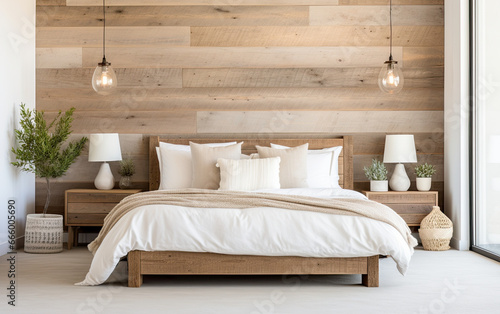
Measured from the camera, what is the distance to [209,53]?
19.8ft

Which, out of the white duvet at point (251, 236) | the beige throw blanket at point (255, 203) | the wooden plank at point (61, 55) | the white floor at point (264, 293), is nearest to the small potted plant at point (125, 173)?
the wooden plank at point (61, 55)

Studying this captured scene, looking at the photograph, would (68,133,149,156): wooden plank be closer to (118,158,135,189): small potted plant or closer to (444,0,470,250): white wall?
(118,158,135,189): small potted plant

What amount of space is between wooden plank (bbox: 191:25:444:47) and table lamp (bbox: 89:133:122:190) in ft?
4.18

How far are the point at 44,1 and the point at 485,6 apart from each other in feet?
13.8

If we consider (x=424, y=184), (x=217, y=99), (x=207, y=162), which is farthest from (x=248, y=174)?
(x=424, y=184)

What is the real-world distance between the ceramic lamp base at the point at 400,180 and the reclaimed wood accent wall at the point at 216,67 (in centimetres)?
32

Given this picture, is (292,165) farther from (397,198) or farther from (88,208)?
(88,208)

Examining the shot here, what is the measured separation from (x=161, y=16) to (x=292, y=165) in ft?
6.72

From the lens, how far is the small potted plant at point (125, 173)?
19.2ft

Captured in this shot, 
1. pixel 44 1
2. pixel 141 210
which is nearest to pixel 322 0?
pixel 44 1

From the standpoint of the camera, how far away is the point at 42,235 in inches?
212

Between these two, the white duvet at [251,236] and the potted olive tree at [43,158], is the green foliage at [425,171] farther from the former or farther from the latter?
the potted olive tree at [43,158]

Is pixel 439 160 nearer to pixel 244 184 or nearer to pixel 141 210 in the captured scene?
pixel 244 184

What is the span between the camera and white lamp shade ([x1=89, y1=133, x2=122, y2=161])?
567 centimetres
